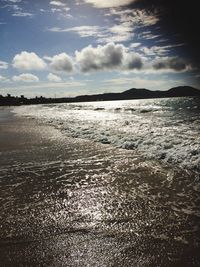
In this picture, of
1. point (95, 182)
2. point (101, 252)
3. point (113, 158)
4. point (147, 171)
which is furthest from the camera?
point (113, 158)

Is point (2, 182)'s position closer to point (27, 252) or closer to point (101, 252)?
point (27, 252)

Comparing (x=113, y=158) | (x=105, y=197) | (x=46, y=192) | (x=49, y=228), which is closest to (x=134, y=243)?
(x=49, y=228)

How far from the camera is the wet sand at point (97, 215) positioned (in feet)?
11.5

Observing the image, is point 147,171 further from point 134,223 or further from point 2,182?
point 2,182

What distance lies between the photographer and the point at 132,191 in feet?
19.3

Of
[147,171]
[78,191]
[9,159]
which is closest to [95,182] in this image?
[78,191]

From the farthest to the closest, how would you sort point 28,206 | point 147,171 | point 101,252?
point 147,171
point 28,206
point 101,252

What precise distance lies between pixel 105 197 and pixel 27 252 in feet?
7.44

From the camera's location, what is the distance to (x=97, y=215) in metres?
4.73

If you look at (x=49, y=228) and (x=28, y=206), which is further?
(x=28, y=206)

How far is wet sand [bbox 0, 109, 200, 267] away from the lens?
11.5 feet

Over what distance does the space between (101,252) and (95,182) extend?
3.05 meters

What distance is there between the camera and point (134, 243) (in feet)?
12.4

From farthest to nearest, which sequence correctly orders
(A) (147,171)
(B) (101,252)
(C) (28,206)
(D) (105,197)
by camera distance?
1. (A) (147,171)
2. (D) (105,197)
3. (C) (28,206)
4. (B) (101,252)
